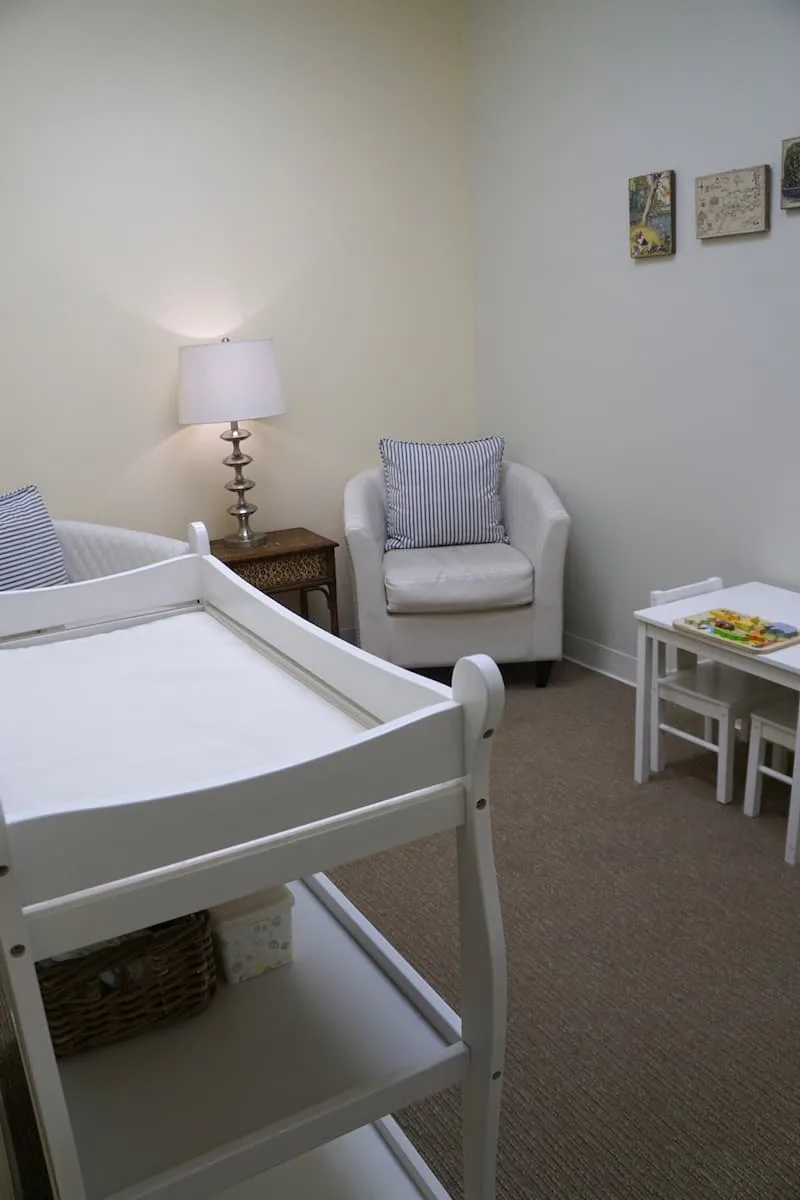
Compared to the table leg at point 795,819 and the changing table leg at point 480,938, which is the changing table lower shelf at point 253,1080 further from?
the table leg at point 795,819

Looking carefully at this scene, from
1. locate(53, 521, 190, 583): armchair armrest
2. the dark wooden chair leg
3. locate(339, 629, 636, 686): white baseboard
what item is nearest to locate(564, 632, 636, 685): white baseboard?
locate(339, 629, 636, 686): white baseboard

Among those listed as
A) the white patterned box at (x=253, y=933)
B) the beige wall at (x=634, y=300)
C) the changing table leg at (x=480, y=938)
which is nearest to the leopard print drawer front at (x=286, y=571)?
the beige wall at (x=634, y=300)

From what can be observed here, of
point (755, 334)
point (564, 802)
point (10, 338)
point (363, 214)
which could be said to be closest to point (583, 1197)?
point (564, 802)

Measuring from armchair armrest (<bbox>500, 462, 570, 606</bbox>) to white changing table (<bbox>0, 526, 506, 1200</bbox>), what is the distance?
6.04 ft

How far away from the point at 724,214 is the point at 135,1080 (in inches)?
107

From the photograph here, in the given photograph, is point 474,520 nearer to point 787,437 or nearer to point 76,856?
point 787,437

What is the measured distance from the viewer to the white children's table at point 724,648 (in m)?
2.40

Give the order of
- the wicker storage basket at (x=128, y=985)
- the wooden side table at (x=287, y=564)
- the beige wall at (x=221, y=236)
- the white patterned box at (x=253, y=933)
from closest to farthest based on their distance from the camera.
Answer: the wicker storage basket at (x=128, y=985)
the white patterned box at (x=253, y=933)
the beige wall at (x=221, y=236)
the wooden side table at (x=287, y=564)

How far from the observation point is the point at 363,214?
3.96 m

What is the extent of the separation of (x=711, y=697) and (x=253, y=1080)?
5.76 feet

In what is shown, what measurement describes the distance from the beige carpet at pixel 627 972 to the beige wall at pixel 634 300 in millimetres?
778

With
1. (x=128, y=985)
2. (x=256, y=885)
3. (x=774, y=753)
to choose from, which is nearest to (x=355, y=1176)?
(x=128, y=985)

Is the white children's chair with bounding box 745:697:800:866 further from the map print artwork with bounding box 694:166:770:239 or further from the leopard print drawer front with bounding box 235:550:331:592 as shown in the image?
the leopard print drawer front with bounding box 235:550:331:592

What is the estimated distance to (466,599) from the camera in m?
3.46
